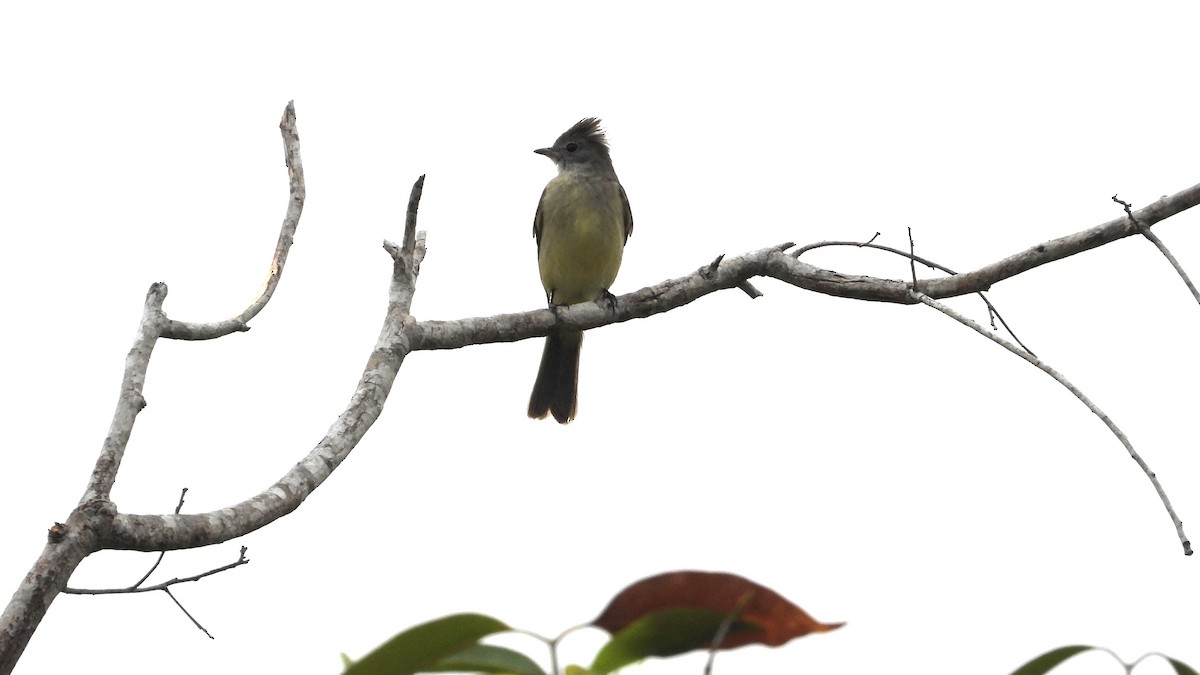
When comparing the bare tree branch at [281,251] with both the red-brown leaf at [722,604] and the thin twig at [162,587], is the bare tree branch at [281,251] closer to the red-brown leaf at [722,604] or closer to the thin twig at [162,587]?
the thin twig at [162,587]

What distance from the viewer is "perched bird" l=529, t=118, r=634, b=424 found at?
7.89 m

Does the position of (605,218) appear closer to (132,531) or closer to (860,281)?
(860,281)

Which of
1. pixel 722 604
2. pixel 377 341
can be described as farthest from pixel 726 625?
pixel 377 341

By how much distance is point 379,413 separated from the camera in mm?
4328

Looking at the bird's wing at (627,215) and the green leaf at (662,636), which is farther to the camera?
the bird's wing at (627,215)

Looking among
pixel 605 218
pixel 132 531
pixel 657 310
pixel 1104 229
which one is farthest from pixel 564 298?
pixel 132 531

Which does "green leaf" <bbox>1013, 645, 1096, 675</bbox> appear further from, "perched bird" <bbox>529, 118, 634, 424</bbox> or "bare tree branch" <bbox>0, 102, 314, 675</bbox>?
"perched bird" <bbox>529, 118, 634, 424</bbox>

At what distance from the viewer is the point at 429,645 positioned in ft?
3.14

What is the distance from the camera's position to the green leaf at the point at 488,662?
94cm

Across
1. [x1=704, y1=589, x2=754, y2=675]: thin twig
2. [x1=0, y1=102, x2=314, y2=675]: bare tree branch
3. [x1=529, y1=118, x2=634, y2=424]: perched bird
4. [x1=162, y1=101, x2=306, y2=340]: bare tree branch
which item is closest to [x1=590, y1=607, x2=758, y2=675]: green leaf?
[x1=704, y1=589, x2=754, y2=675]: thin twig

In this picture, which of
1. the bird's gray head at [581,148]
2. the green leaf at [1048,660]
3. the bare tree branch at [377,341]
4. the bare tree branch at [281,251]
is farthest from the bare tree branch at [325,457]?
the bird's gray head at [581,148]

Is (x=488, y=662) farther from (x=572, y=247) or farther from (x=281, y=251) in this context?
(x=572, y=247)

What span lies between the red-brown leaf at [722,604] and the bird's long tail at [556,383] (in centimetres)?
721

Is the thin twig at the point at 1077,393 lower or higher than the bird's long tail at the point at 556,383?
lower
